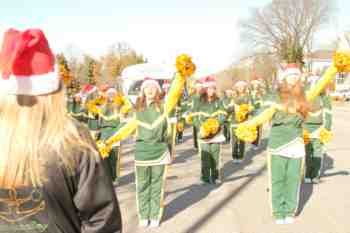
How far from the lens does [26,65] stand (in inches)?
73.4

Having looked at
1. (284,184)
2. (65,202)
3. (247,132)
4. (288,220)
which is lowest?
(288,220)

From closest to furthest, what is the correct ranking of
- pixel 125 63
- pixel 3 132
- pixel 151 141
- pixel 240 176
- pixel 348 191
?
pixel 3 132, pixel 151 141, pixel 348 191, pixel 240 176, pixel 125 63

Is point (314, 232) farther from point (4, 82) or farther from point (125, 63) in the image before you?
point (125, 63)

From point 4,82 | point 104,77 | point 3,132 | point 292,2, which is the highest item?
point 292,2

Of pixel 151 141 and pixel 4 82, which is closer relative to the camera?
pixel 4 82

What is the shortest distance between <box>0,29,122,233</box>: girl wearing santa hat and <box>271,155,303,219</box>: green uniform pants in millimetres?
4268

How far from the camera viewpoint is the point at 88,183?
186cm

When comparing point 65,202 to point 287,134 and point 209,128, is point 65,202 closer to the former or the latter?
point 287,134

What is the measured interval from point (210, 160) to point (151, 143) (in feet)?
8.99

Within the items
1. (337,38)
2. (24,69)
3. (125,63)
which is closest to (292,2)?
(337,38)

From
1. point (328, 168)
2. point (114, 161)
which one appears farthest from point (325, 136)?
point (114, 161)

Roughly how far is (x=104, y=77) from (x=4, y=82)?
5052 centimetres

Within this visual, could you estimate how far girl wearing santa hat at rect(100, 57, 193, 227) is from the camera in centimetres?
573

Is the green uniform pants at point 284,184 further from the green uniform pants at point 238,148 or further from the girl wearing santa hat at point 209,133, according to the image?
the green uniform pants at point 238,148
